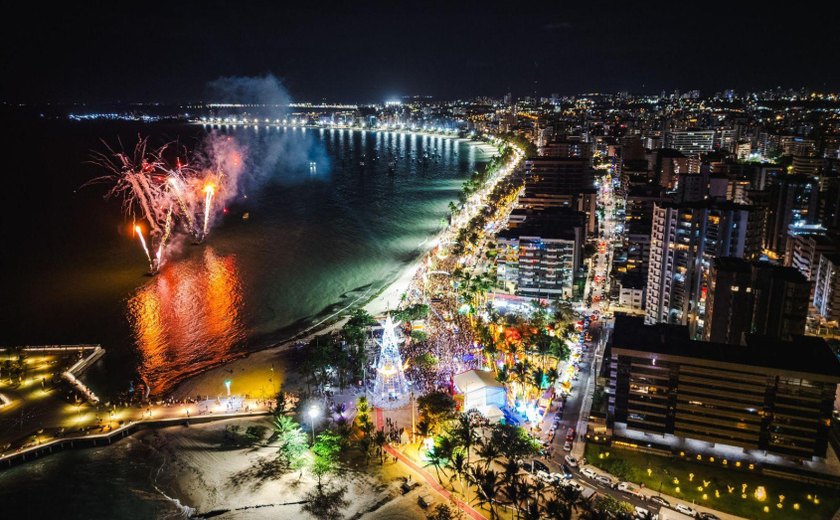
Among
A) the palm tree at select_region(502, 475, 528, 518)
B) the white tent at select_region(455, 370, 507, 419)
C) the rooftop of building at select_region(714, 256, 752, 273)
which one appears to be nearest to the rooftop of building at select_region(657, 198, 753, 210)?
the rooftop of building at select_region(714, 256, 752, 273)

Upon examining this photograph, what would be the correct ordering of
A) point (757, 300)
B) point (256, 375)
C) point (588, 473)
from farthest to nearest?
point (256, 375)
point (757, 300)
point (588, 473)

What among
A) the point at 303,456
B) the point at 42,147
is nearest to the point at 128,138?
the point at 42,147

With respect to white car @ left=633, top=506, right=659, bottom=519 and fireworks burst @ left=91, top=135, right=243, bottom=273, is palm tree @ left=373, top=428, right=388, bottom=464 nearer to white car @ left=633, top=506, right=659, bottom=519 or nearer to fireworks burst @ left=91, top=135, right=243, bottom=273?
white car @ left=633, top=506, right=659, bottom=519

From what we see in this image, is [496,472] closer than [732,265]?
Yes

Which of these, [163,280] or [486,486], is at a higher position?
[163,280]

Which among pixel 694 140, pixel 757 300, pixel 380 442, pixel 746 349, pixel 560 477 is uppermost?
pixel 694 140

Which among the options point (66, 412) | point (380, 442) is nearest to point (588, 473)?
point (380, 442)

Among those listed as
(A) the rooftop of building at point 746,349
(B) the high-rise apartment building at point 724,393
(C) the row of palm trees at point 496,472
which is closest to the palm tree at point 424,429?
(C) the row of palm trees at point 496,472

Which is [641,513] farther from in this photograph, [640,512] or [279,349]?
[279,349]
